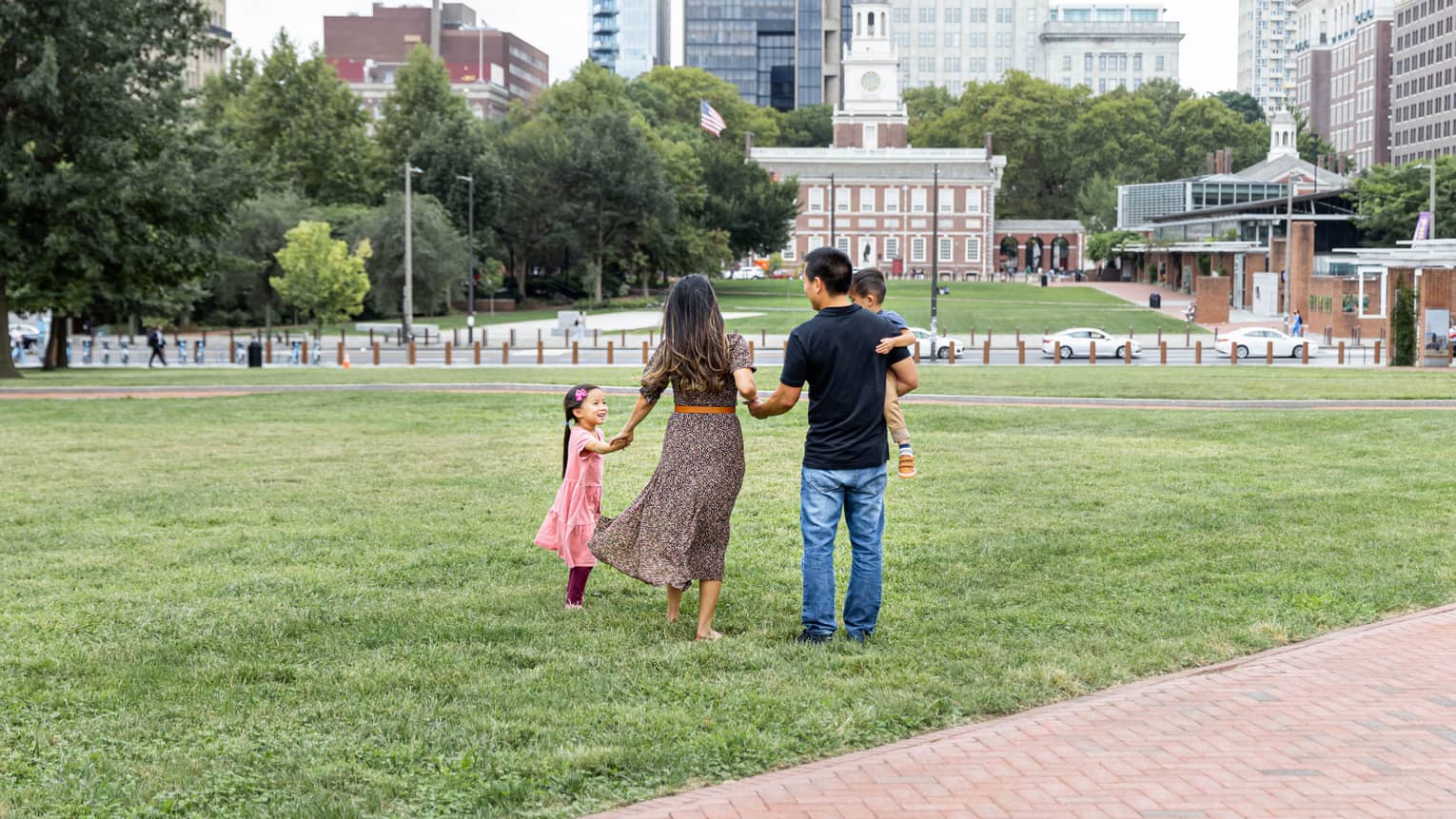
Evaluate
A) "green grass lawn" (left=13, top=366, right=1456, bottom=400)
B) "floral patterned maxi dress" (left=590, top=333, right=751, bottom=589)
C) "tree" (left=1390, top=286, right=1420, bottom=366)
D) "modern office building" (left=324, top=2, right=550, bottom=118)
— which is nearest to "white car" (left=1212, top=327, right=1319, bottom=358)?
"tree" (left=1390, top=286, right=1420, bottom=366)

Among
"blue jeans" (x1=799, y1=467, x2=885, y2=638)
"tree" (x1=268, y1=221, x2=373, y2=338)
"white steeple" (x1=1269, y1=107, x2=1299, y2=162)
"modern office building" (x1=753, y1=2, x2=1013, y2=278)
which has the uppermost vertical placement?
"white steeple" (x1=1269, y1=107, x2=1299, y2=162)

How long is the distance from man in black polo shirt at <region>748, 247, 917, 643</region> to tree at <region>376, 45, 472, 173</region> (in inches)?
3239

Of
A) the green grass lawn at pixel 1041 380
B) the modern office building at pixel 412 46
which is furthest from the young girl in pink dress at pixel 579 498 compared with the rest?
the modern office building at pixel 412 46

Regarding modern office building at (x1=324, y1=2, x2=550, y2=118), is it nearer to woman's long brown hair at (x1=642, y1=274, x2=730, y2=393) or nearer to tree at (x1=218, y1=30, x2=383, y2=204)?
tree at (x1=218, y1=30, x2=383, y2=204)

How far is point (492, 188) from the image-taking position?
81.2 m

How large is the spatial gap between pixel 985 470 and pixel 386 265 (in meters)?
58.0

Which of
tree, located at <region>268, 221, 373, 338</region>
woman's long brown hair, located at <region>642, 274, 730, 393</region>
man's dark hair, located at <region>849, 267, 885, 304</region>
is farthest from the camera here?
tree, located at <region>268, 221, 373, 338</region>

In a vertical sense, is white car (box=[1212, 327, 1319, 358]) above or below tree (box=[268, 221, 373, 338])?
below

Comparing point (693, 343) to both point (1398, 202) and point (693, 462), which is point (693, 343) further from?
point (1398, 202)

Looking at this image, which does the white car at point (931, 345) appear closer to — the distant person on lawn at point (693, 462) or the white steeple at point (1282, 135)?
the distant person on lawn at point (693, 462)

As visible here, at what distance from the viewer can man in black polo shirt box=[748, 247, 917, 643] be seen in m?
7.64

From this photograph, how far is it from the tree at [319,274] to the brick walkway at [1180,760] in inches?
1999

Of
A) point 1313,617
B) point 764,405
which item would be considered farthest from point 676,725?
point 1313,617

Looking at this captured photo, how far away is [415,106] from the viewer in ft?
293
